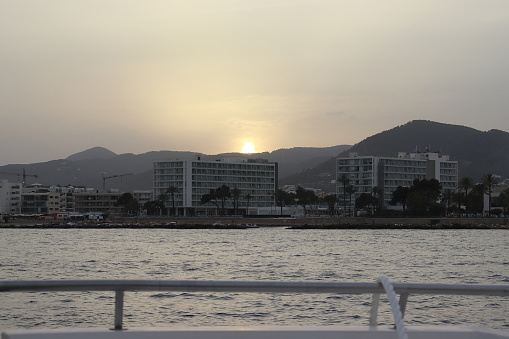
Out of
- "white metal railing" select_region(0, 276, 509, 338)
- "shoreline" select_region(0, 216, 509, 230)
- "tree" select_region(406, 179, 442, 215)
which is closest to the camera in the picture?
"white metal railing" select_region(0, 276, 509, 338)

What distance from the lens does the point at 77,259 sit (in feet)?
181

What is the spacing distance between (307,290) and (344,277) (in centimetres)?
3502

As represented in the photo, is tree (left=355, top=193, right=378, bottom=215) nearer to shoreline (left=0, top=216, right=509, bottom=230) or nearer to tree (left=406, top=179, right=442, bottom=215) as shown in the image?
shoreline (left=0, top=216, right=509, bottom=230)

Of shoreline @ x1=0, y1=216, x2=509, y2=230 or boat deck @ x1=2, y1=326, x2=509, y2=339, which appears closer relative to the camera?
boat deck @ x1=2, y1=326, x2=509, y2=339

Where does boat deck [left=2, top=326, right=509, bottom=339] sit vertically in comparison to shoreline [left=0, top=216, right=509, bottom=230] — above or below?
above

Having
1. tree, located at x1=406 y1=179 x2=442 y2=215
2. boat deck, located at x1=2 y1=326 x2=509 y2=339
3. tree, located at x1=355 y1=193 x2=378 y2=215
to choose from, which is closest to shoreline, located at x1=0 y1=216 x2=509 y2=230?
tree, located at x1=406 y1=179 x2=442 y2=215

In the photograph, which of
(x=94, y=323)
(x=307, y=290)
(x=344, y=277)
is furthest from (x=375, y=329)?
(x=344, y=277)

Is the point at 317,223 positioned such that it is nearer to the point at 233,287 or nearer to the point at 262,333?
the point at 262,333

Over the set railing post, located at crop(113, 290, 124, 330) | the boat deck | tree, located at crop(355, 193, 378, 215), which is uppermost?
tree, located at crop(355, 193, 378, 215)

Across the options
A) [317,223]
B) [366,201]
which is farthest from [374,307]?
[366,201]

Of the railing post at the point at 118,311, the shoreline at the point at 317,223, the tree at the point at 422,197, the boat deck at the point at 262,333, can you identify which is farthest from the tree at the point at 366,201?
the railing post at the point at 118,311

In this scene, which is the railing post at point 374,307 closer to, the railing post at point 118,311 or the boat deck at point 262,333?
the boat deck at point 262,333

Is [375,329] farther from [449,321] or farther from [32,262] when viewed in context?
[32,262]

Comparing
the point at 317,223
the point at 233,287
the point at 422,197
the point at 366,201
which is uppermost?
the point at 422,197
